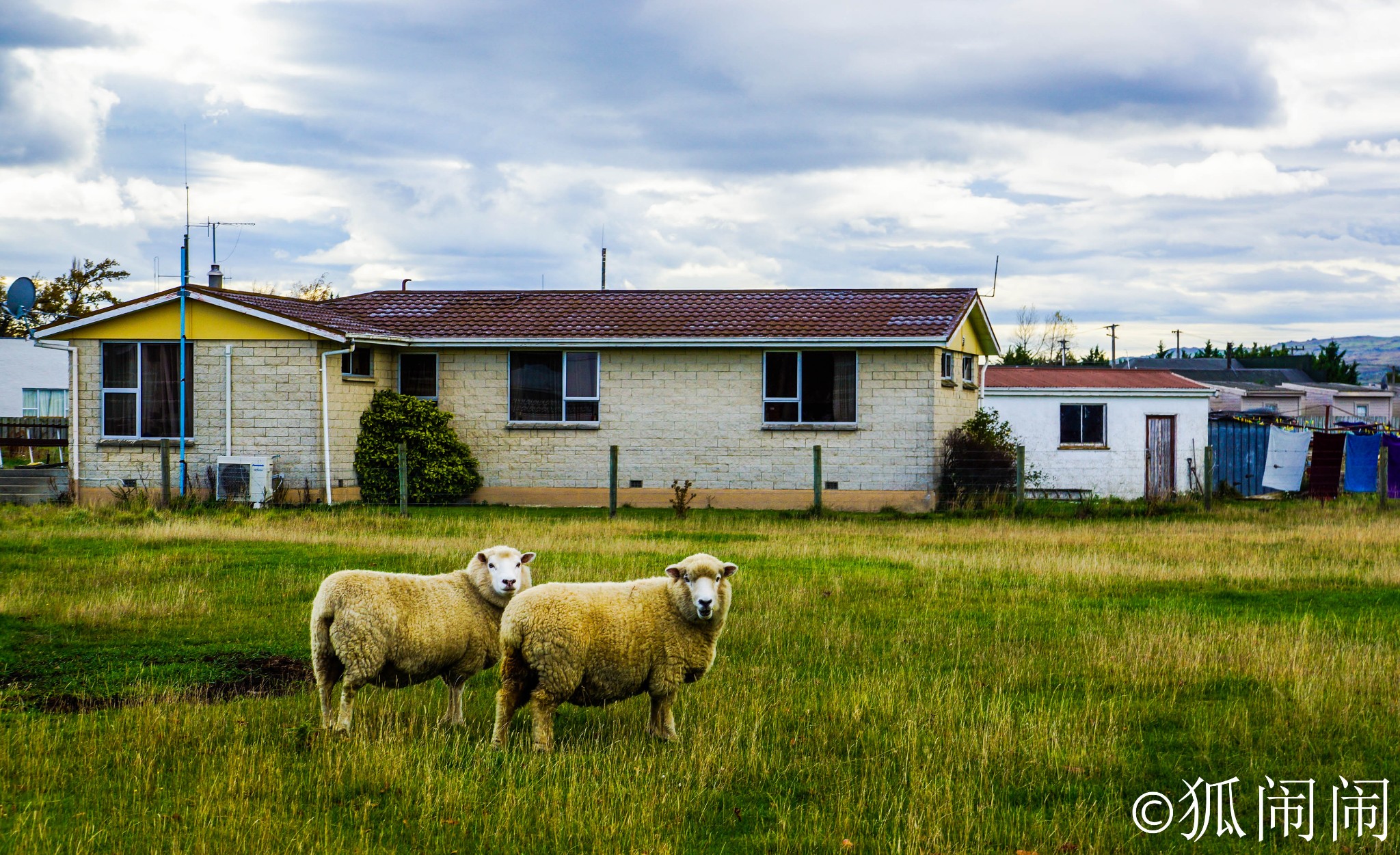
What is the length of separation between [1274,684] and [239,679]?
7.09 metres

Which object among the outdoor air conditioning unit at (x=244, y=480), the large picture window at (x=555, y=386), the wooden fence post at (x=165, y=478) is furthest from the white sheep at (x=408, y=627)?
the large picture window at (x=555, y=386)

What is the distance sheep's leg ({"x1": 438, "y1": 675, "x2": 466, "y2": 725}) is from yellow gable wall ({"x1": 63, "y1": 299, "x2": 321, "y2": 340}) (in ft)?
53.8

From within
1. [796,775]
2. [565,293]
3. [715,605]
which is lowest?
[796,775]

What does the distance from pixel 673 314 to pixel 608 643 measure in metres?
19.0

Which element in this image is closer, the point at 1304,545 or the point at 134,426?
the point at 1304,545

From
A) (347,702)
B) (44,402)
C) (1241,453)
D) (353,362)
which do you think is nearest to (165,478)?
(353,362)

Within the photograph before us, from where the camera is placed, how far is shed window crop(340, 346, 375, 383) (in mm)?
24000

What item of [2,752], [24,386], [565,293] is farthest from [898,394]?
[24,386]

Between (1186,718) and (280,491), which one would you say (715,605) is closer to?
(1186,718)

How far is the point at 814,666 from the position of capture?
934 cm

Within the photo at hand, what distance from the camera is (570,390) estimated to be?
83.1 ft

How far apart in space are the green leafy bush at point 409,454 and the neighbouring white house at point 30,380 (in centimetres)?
2683

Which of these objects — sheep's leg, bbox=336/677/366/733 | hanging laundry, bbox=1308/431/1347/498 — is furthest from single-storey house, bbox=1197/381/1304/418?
sheep's leg, bbox=336/677/366/733

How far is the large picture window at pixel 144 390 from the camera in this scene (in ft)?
77.8
